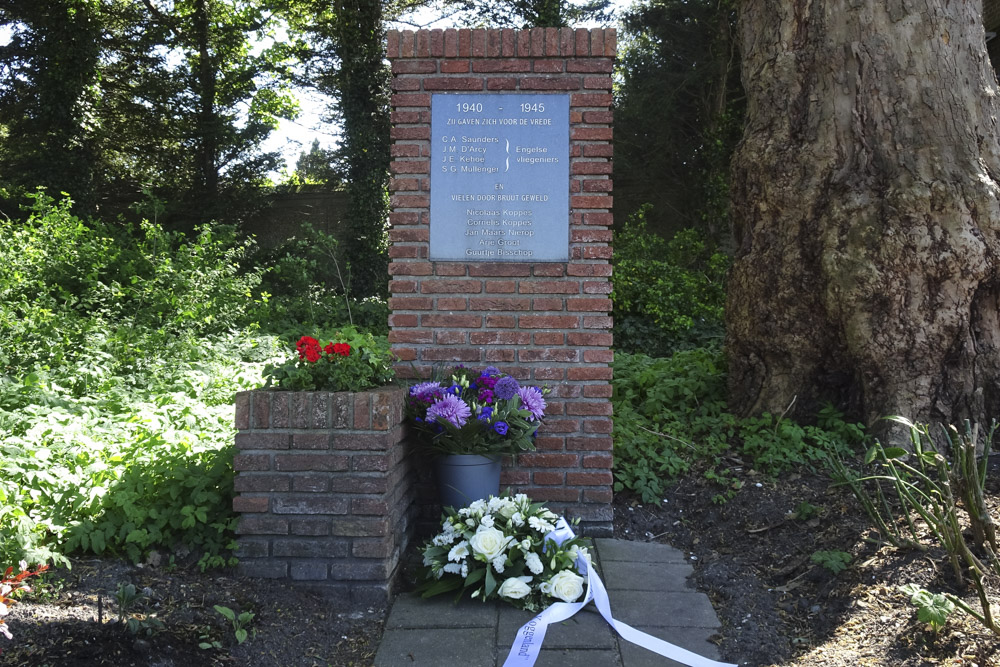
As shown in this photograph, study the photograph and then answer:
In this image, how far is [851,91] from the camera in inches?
173

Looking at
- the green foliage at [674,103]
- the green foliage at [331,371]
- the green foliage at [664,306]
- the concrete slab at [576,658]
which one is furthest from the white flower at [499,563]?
the green foliage at [674,103]

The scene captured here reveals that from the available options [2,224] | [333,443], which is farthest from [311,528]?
[2,224]

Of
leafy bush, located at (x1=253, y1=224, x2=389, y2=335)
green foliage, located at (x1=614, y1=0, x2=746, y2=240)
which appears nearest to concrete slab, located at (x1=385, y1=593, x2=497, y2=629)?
leafy bush, located at (x1=253, y1=224, x2=389, y2=335)

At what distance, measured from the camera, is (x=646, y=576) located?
10.5 ft

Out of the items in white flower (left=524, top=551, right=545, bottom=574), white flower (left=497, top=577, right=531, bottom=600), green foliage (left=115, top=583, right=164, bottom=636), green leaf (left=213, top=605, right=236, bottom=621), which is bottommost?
white flower (left=497, top=577, right=531, bottom=600)

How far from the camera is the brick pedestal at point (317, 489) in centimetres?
294

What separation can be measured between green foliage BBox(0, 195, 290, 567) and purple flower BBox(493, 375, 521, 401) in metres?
1.23

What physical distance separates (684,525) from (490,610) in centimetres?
137

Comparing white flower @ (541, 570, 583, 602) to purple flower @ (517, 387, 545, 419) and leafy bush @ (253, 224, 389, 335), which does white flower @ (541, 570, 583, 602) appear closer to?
purple flower @ (517, 387, 545, 419)

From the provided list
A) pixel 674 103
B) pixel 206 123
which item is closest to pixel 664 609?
pixel 674 103

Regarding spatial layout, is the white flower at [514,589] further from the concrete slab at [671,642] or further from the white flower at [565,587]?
the concrete slab at [671,642]

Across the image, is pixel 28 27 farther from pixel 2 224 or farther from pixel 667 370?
pixel 667 370

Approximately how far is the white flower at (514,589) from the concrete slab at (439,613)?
79 mm

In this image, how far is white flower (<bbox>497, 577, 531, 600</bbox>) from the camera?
2832 mm
